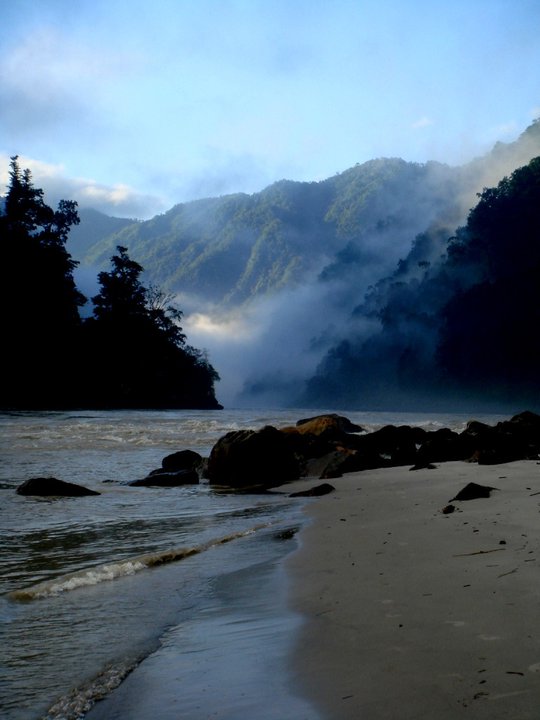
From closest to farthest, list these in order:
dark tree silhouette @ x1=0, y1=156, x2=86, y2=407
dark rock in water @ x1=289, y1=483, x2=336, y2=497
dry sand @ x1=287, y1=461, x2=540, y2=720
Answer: dry sand @ x1=287, y1=461, x2=540, y2=720 < dark rock in water @ x1=289, y1=483, x2=336, y2=497 < dark tree silhouette @ x1=0, y1=156, x2=86, y2=407

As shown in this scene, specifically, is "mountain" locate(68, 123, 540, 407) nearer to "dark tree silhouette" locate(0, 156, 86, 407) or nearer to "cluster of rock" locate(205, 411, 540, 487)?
"dark tree silhouette" locate(0, 156, 86, 407)

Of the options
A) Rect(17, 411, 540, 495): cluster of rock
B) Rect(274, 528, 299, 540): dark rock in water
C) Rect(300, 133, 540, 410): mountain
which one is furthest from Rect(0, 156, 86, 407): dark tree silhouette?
Rect(274, 528, 299, 540): dark rock in water

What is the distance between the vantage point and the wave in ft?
11.8

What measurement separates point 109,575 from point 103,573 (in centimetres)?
4

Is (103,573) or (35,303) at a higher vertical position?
(35,303)

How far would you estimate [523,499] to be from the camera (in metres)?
5.56

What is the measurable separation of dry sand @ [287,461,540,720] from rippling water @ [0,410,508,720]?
0.80 feet

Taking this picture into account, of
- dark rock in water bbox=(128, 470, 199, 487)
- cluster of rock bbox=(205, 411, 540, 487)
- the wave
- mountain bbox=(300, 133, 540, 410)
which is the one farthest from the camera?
mountain bbox=(300, 133, 540, 410)

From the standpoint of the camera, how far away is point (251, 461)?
10.3 meters

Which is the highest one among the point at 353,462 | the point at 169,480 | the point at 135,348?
the point at 135,348

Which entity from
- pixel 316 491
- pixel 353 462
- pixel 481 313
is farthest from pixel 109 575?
pixel 481 313

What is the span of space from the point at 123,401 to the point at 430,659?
6267 cm

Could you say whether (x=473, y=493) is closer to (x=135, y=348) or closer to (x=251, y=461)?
(x=251, y=461)

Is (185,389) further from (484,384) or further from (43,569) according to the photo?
(43,569)
